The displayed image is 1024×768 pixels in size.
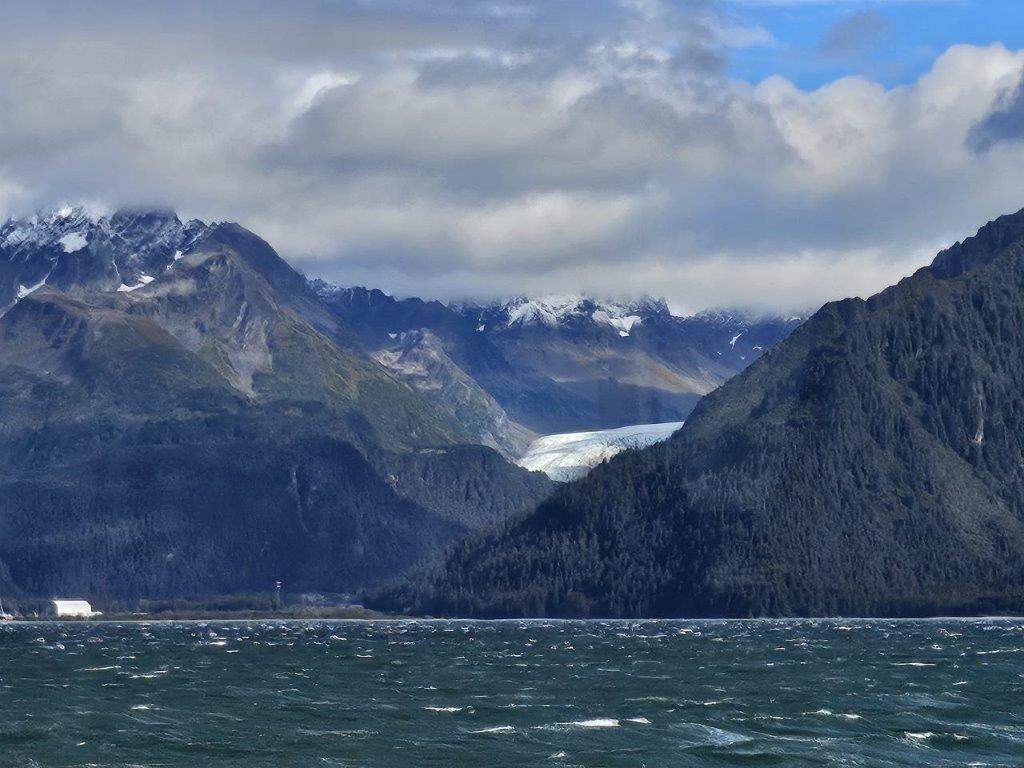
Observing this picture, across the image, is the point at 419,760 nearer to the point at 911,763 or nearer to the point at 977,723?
the point at 911,763

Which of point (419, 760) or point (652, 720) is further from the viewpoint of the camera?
point (652, 720)

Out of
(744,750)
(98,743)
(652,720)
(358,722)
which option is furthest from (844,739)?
(98,743)

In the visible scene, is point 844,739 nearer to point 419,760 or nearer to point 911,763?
point 911,763

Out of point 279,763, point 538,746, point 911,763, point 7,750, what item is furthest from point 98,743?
point 911,763

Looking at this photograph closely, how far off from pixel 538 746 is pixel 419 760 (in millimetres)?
12094

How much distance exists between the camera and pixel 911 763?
167 m

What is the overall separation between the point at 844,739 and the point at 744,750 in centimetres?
1092

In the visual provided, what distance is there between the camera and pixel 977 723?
640 feet

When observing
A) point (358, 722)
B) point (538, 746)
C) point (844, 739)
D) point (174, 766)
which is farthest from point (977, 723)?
point (174, 766)

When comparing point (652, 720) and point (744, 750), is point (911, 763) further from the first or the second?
point (652, 720)

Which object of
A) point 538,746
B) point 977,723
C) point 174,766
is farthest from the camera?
point 977,723

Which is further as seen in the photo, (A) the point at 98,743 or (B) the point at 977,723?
(B) the point at 977,723

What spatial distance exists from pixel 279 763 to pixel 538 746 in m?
22.1

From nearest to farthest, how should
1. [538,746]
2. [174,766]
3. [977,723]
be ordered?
[174,766] < [538,746] < [977,723]
